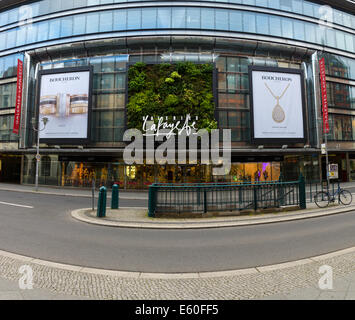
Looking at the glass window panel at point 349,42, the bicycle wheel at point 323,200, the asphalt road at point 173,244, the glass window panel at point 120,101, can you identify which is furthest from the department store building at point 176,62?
the asphalt road at point 173,244

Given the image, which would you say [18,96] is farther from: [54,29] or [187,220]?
[187,220]

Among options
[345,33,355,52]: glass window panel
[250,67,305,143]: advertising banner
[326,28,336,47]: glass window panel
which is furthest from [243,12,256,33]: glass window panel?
[345,33,355,52]: glass window panel

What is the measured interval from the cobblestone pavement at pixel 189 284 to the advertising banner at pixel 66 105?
70.2 feet

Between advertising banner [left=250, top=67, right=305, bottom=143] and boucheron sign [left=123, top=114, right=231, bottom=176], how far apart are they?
5531 millimetres

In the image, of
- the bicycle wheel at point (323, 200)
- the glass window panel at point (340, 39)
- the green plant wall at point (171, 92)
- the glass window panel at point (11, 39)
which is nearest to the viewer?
the bicycle wheel at point (323, 200)

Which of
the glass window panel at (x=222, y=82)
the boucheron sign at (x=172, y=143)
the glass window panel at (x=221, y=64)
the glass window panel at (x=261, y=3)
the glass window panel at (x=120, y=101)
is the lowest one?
the boucheron sign at (x=172, y=143)

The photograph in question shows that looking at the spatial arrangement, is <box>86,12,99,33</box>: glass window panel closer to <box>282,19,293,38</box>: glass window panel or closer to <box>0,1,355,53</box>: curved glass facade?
<box>0,1,355,53</box>: curved glass facade

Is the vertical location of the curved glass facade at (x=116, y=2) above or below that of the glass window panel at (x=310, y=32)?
above

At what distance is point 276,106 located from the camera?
23453 mm

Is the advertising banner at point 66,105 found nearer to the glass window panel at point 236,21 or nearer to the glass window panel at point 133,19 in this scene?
the glass window panel at point 133,19

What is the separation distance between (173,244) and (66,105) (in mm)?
24306

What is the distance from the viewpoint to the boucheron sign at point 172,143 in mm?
21141

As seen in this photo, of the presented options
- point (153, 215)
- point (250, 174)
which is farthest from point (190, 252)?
point (250, 174)

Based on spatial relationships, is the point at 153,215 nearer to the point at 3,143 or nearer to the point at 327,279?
the point at 327,279
